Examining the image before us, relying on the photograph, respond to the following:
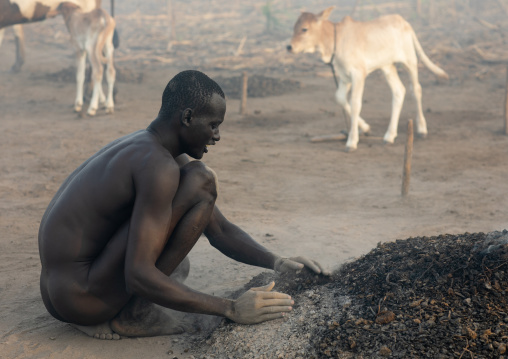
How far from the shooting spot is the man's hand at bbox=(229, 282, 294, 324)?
3041 mm

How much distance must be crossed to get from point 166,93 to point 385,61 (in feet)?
22.4

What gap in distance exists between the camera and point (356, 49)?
8.85m

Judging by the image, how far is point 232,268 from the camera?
172 inches

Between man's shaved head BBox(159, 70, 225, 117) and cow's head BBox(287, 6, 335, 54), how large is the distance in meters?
6.43

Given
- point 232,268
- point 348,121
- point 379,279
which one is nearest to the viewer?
point 379,279

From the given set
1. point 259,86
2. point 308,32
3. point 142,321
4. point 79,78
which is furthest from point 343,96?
point 142,321

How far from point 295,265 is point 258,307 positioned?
49 centimetres

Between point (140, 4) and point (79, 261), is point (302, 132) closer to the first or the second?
point (79, 261)

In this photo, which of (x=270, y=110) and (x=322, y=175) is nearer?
(x=322, y=175)

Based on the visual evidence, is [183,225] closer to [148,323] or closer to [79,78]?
[148,323]

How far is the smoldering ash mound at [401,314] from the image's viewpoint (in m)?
2.68

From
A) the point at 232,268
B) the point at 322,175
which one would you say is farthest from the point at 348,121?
the point at 232,268

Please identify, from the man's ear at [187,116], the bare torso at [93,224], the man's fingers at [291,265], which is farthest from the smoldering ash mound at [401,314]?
the man's ear at [187,116]

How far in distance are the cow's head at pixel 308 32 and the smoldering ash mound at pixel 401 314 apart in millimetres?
6168
